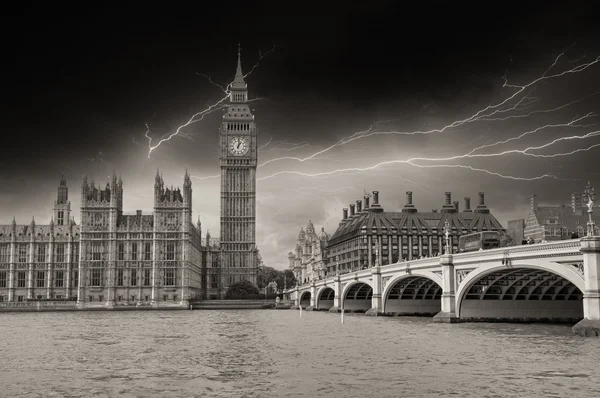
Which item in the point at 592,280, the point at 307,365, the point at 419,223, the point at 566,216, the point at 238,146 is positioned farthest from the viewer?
the point at 238,146

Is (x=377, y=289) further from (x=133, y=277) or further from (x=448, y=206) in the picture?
(x=448, y=206)

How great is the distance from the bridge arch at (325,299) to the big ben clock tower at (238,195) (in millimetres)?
32700

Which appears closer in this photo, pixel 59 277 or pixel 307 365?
pixel 307 365

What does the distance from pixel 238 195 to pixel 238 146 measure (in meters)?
12.2

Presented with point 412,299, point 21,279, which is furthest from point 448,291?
point 21,279

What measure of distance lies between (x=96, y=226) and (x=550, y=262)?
113302 millimetres

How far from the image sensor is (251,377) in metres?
30.5

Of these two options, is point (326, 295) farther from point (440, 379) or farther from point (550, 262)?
point (440, 379)

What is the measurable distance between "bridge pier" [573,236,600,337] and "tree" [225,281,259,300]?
110728mm

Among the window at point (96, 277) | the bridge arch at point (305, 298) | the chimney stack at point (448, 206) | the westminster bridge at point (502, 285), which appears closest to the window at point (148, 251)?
the window at point (96, 277)

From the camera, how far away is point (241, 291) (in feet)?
507

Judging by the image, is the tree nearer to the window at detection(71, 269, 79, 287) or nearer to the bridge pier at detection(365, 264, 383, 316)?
the window at detection(71, 269, 79, 287)

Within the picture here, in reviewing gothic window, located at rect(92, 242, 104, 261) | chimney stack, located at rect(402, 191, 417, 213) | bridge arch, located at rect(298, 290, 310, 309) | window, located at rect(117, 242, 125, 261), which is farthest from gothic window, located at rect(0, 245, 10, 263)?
chimney stack, located at rect(402, 191, 417, 213)

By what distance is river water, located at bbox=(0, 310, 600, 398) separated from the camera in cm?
2691
